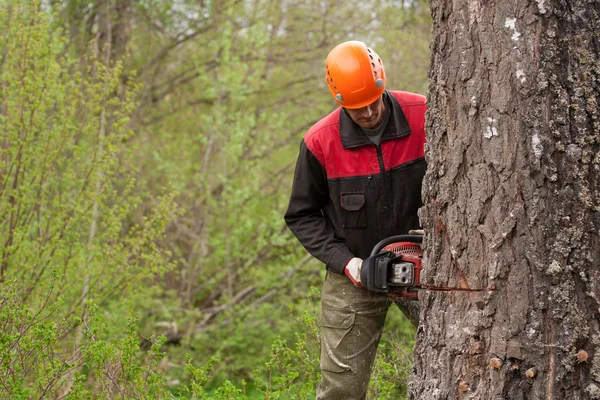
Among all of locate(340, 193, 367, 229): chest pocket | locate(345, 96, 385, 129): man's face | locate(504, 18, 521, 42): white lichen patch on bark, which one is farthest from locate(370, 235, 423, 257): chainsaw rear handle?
locate(504, 18, 521, 42): white lichen patch on bark

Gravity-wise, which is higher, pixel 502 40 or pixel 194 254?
pixel 502 40

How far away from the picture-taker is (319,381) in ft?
13.3

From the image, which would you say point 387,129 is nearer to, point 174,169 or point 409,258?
point 409,258

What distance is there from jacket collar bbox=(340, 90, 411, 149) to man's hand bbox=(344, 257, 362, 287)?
62 cm

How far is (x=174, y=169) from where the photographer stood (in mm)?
9602

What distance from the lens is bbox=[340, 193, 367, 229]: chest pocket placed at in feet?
12.7

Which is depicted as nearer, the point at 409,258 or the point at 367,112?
the point at 409,258

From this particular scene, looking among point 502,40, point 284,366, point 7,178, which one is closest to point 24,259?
point 7,178

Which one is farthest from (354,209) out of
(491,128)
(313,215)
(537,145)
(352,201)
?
(537,145)

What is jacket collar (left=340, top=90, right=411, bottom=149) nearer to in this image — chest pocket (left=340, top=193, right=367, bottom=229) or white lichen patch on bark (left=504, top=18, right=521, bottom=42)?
chest pocket (left=340, top=193, right=367, bottom=229)

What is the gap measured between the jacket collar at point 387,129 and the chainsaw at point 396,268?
63 cm

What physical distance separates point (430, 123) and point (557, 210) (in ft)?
2.14

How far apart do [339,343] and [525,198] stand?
1.72 metres

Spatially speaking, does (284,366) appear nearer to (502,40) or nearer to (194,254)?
(502,40)
